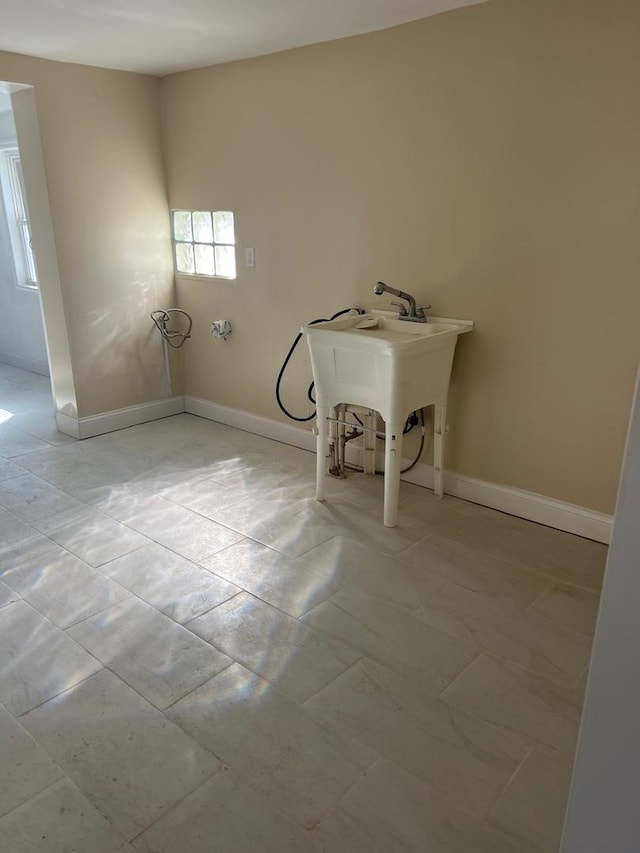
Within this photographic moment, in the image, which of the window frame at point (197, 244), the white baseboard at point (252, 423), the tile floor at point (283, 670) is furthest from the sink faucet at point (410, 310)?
the window frame at point (197, 244)

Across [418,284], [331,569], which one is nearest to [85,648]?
[331,569]

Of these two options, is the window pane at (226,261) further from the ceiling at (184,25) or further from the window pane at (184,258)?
the ceiling at (184,25)

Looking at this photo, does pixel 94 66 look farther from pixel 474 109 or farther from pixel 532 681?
pixel 532 681

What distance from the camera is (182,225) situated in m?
4.16

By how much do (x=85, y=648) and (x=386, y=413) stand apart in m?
1.48

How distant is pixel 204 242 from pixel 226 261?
0.77 ft

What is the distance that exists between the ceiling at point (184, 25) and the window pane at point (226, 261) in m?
1.04

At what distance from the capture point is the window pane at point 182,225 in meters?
4.12

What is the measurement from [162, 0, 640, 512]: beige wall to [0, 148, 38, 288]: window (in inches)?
96.9

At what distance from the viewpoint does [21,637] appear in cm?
211

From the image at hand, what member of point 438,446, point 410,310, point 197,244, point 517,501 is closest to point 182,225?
point 197,244

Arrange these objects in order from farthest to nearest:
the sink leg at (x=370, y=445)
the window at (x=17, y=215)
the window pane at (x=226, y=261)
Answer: the window at (x=17, y=215)
the window pane at (x=226, y=261)
the sink leg at (x=370, y=445)

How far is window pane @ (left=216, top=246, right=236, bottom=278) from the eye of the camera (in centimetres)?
391

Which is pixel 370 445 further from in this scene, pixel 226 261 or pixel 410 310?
pixel 226 261
